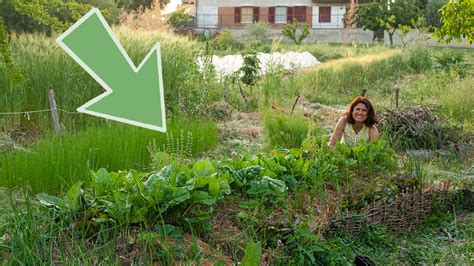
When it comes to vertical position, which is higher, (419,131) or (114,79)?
(114,79)

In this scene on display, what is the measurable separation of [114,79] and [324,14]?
4084 cm

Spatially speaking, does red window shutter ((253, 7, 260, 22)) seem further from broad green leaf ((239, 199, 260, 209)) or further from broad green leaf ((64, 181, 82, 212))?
broad green leaf ((64, 181, 82, 212))

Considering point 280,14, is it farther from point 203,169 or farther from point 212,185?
point 212,185

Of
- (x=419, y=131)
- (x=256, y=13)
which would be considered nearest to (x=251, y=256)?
(x=419, y=131)

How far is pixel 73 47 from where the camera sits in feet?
15.5

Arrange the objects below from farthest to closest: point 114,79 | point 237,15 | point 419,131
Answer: point 237,15 < point 419,131 < point 114,79

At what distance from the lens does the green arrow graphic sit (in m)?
4.79

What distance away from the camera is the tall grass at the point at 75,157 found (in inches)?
210

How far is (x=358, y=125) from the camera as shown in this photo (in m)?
6.89

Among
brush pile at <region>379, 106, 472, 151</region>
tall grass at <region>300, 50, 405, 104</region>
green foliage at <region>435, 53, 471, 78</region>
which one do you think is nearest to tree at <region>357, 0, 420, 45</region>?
green foliage at <region>435, 53, 471, 78</region>

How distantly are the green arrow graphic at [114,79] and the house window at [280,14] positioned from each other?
40952 mm

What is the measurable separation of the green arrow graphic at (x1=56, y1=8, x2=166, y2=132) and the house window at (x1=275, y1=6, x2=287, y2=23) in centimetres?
4095

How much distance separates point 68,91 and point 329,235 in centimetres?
575

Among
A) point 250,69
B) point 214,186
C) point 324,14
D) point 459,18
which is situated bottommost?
point 214,186
